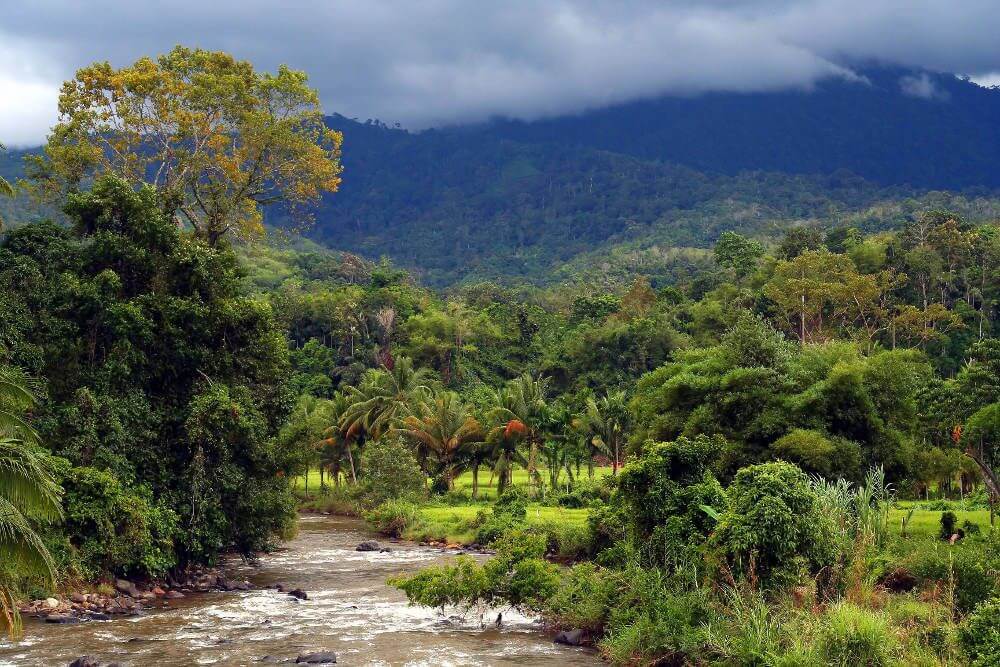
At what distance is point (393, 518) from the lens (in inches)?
1858

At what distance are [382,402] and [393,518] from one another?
48.3ft

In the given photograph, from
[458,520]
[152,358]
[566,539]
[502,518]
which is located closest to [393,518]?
[458,520]

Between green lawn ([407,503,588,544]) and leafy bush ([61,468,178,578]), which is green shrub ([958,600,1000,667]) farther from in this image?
green lawn ([407,503,588,544])

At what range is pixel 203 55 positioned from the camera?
3588 centimetres

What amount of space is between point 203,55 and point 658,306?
6836 cm

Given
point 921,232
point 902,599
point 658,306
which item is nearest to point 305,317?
point 658,306

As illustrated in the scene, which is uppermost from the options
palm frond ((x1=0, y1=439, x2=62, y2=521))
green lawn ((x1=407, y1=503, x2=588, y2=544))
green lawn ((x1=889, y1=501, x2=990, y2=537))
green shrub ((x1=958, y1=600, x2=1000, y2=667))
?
palm frond ((x1=0, y1=439, x2=62, y2=521))

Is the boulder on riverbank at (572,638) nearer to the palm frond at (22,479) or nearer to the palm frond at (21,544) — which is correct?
the palm frond at (21,544)

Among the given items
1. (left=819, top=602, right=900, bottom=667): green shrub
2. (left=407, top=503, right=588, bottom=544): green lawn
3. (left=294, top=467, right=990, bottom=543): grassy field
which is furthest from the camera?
(left=407, top=503, right=588, bottom=544): green lawn

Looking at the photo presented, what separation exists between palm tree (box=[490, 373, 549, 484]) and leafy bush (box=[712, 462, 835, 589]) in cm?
3334

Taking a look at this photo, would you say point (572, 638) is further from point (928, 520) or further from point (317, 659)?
point (928, 520)

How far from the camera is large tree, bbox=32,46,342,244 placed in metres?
34.4

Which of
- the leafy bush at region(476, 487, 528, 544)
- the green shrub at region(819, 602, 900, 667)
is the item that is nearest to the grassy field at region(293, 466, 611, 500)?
the leafy bush at region(476, 487, 528, 544)

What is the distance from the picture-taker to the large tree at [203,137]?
3438 cm
